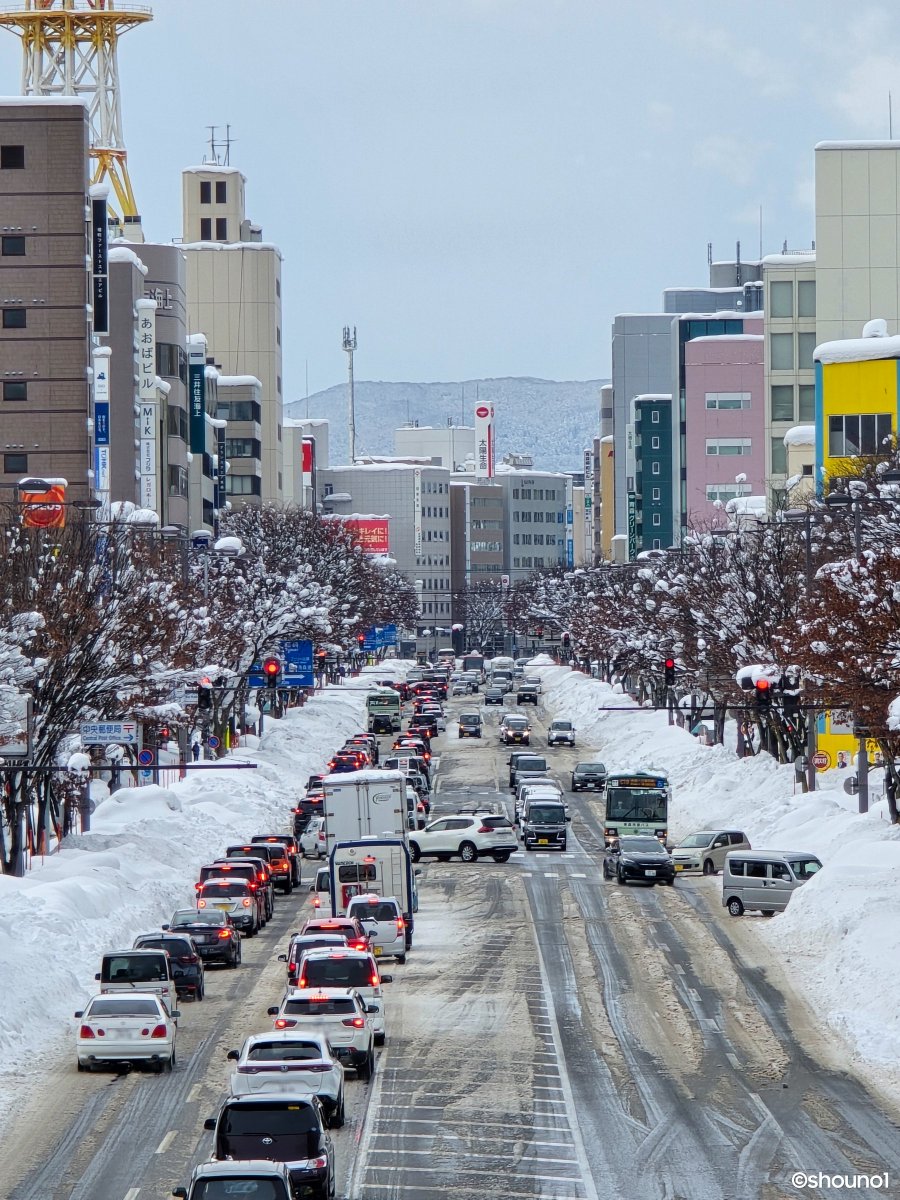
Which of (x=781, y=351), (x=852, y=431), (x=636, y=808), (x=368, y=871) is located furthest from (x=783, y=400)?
(x=368, y=871)

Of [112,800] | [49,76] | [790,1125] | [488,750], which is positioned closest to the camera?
[790,1125]

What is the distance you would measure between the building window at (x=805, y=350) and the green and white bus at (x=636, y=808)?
62283 mm

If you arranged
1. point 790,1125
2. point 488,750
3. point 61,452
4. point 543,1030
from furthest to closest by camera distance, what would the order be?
point 488,750, point 61,452, point 543,1030, point 790,1125

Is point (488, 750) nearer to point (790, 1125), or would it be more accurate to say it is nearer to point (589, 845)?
point (589, 845)

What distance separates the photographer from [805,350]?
12525 centimetres

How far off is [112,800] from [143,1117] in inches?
1498

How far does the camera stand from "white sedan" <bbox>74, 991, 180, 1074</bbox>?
1226 inches

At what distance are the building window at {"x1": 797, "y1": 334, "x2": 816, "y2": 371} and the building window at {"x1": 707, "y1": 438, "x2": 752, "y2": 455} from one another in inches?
1643

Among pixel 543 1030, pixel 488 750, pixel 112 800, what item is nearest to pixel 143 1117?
pixel 543 1030

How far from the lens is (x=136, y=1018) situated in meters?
31.4

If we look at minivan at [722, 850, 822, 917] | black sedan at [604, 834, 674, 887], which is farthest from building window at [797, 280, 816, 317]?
minivan at [722, 850, 822, 917]

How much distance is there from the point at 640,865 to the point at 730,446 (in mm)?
114127

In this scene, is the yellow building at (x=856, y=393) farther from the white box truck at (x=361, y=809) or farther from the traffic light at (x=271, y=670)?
the white box truck at (x=361, y=809)

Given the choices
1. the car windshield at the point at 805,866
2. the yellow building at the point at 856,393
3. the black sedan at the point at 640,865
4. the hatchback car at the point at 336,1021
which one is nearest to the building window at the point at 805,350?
the yellow building at the point at 856,393
